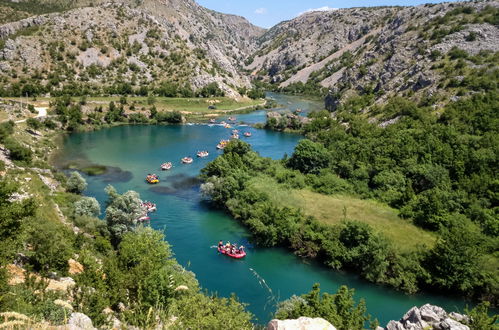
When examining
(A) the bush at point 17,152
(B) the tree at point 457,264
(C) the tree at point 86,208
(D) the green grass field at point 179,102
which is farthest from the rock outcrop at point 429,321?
(D) the green grass field at point 179,102

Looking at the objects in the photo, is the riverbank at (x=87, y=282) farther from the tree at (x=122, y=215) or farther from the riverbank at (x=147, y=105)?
the riverbank at (x=147, y=105)

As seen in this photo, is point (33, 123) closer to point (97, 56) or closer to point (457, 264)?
point (97, 56)

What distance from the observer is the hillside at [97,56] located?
13912 cm

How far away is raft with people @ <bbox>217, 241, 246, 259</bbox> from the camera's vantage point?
45.0 m

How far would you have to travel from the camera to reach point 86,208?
1825 inches

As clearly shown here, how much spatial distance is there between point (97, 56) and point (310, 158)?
402ft

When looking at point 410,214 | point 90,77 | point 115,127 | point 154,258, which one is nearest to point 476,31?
point 410,214

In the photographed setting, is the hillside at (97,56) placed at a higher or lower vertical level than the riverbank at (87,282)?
higher

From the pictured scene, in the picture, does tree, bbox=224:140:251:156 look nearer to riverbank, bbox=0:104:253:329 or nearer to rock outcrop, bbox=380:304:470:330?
riverbank, bbox=0:104:253:329

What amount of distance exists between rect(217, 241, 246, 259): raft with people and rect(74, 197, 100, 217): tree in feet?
51.6

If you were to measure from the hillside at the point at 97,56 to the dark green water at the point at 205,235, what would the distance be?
5385 cm

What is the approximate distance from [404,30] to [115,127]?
11189cm

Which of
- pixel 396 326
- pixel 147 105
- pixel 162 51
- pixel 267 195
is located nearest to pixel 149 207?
pixel 267 195

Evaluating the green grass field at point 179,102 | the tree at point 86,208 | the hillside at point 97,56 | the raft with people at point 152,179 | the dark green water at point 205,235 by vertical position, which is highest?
the hillside at point 97,56
